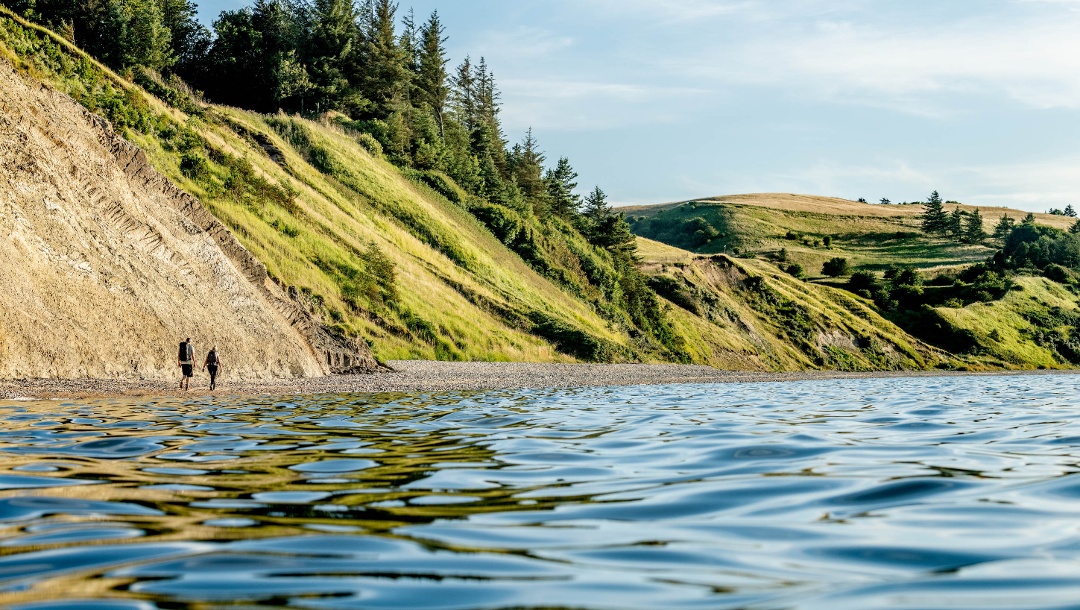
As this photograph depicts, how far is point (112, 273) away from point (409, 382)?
375 inches

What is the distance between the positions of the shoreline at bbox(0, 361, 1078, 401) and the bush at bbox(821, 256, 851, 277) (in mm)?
65017

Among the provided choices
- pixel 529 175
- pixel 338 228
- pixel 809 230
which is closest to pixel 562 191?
pixel 529 175

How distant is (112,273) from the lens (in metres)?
26.5

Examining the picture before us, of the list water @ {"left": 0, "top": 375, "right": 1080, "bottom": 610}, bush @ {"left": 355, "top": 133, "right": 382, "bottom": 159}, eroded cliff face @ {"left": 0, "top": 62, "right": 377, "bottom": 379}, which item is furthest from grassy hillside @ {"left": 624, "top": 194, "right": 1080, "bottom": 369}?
water @ {"left": 0, "top": 375, "right": 1080, "bottom": 610}

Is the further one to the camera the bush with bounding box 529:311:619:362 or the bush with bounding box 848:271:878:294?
the bush with bounding box 848:271:878:294

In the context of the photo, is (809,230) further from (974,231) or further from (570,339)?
(570,339)

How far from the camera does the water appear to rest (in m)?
3.68

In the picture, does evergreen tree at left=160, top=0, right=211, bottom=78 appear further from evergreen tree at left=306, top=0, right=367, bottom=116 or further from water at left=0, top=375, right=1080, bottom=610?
water at left=0, top=375, right=1080, bottom=610

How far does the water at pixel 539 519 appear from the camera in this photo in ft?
12.1

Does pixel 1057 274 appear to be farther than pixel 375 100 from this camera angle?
Yes

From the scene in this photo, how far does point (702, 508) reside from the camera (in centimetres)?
591

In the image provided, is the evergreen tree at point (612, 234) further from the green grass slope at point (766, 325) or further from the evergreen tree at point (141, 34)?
the evergreen tree at point (141, 34)

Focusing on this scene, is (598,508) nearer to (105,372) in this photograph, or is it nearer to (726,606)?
(726,606)

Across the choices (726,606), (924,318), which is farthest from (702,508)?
(924,318)
